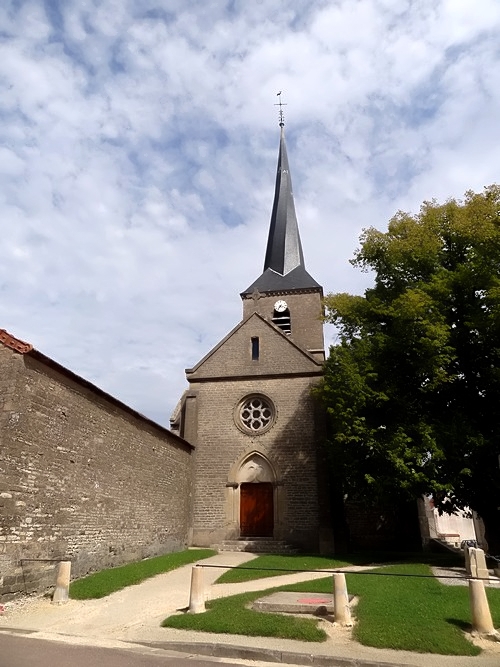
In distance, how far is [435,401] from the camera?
16.6 m

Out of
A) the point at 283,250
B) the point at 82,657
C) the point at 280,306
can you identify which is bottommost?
the point at 82,657

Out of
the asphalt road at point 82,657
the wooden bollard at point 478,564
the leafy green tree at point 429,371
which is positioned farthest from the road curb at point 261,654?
the leafy green tree at point 429,371

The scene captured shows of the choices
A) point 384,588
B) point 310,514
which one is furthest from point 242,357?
point 384,588

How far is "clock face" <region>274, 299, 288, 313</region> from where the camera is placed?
28.2 meters

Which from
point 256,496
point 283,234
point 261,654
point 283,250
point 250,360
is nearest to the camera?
point 261,654

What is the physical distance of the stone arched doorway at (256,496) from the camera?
1988 centimetres

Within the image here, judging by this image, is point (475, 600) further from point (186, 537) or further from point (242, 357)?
point (242, 357)

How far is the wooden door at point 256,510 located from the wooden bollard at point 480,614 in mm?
13817

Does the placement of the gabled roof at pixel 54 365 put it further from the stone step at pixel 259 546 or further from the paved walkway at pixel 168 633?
the stone step at pixel 259 546

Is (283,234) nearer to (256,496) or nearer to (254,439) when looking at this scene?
(254,439)

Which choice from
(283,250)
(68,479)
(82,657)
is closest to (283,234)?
(283,250)

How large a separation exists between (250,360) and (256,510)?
258 inches

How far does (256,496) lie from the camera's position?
66.6 ft

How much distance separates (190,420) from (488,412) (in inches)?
471
